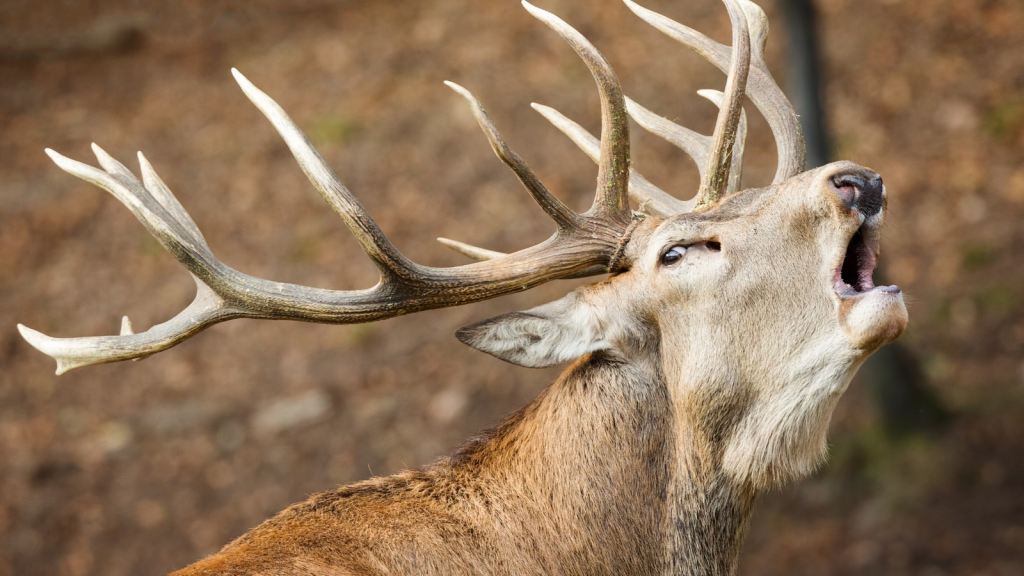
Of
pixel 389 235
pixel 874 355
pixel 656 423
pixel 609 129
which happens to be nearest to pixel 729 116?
pixel 609 129

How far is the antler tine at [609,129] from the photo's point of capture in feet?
12.2

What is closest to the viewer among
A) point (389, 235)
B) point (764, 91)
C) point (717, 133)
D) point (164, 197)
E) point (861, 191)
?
point (861, 191)

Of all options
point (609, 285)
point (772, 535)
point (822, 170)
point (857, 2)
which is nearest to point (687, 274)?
point (609, 285)

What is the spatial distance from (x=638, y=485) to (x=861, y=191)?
4.67 feet

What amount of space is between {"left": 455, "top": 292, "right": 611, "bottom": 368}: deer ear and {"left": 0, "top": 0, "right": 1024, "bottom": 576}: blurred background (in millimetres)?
3640

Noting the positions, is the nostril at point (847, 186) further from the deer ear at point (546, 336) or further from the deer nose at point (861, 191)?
the deer ear at point (546, 336)

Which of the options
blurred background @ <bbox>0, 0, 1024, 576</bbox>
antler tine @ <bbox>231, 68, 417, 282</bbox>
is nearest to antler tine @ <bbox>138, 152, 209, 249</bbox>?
antler tine @ <bbox>231, 68, 417, 282</bbox>

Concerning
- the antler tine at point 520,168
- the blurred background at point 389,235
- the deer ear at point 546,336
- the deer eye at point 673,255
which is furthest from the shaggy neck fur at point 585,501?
the blurred background at point 389,235

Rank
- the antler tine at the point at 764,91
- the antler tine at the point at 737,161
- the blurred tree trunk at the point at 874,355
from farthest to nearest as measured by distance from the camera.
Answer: the blurred tree trunk at the point at 874,355 → the antler tine at the point at 737,161 → the antler tine at the point at 764,91

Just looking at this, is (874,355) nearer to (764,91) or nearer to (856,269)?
(764,91)

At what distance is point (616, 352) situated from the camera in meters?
3.82

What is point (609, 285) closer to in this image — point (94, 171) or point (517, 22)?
point (94, 171)

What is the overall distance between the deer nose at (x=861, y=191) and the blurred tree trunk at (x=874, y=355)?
330 centimetres

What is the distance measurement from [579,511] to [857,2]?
8759 millimetres
